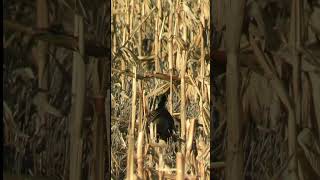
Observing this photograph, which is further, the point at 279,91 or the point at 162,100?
the point at 162,100

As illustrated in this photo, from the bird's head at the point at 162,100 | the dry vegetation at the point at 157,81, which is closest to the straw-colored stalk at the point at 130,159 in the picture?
the dry vegetation at the point at 157,81

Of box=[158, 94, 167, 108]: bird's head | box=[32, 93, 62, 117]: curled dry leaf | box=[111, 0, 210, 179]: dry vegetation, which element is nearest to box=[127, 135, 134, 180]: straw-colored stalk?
box=[111, 0, 210, 179]: dry vegetation

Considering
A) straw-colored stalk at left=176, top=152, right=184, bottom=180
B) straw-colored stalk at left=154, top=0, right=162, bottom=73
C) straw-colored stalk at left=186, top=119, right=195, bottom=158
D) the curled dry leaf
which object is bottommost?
straw-colored stalk at left=176, top=152, right=184, bottom=180

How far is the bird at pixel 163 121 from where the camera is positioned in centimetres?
210

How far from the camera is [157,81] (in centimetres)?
210

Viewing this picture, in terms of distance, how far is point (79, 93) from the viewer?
6.87 ft

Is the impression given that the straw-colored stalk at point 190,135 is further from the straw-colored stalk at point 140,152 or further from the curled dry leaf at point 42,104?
the curled dry leaf at point 42,104

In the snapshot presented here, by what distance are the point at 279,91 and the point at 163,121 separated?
1.16ft

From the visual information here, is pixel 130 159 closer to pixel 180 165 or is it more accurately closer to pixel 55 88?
pixel 180 165

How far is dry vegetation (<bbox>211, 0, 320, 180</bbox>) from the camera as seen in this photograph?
6.39ft

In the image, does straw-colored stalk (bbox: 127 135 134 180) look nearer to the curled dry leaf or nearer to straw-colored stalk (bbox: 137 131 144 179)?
straw-colored stalk (bbox: 137 131 144 179)

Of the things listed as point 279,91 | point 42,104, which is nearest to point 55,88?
point 42,104

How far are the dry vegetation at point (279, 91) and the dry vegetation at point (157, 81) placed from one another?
11 cm

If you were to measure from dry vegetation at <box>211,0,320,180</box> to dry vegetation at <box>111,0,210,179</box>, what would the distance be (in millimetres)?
110
